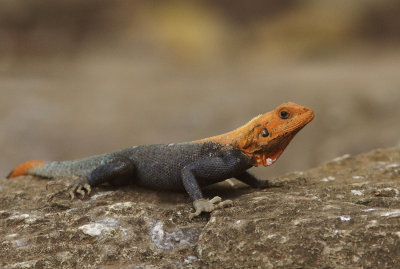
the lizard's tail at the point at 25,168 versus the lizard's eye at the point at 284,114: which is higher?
the lizard's tail at the point at 25,168

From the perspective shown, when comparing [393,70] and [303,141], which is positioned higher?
[393,70]

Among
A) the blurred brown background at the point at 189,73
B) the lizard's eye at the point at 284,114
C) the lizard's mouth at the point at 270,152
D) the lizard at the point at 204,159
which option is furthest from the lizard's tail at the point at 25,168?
the blurred brown background at the point at 189,73

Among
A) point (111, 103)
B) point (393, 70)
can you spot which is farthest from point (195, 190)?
point (393, 70)

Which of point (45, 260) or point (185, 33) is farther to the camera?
point (185, 33)

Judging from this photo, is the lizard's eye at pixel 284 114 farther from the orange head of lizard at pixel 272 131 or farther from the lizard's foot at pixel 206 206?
the lizard's foot at pixel 206 206

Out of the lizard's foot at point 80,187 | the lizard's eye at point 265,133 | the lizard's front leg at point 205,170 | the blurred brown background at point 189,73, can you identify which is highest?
the blurred brown background at point 189,73

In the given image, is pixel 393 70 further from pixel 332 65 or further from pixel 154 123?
pixel 154 123

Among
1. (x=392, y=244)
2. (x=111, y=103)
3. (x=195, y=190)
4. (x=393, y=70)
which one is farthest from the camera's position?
(x=393, y=70)
